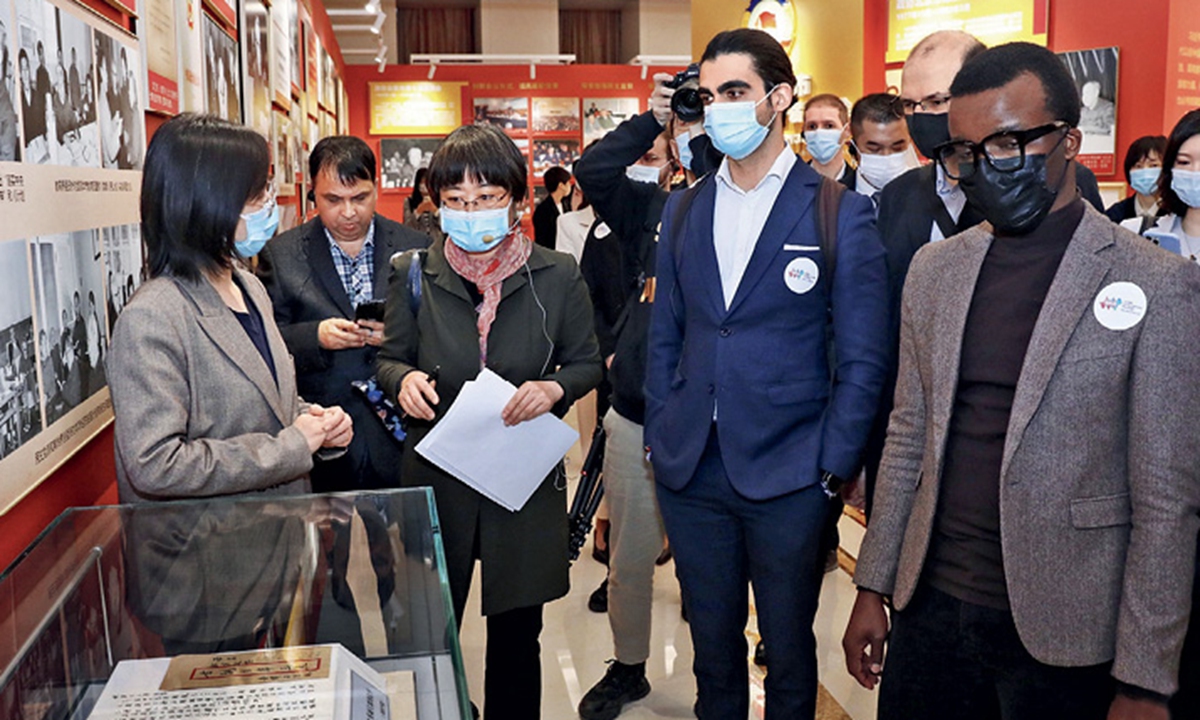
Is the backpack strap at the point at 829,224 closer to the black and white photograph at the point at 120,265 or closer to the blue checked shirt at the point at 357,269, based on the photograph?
the black and white photograph at the point at 120,265

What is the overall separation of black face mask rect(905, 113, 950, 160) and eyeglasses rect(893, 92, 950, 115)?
35mm

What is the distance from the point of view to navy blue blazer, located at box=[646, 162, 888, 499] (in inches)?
82.9

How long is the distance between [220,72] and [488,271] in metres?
2.13

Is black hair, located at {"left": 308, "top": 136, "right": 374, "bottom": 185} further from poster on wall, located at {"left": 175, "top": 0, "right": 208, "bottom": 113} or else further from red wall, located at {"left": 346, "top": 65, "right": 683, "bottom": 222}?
red wall, located at {"left": 346, "top": 65, "right": 683, "bottom": 222}

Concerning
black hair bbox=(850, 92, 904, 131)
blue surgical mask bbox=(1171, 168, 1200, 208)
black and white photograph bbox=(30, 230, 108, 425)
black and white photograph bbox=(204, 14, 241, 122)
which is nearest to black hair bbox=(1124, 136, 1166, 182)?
blue surgical mask bbox=(1171, 168, 1200, 208)

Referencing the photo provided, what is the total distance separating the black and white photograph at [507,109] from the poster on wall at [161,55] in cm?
1244

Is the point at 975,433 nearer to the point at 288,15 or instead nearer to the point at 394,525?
the point at 394,525

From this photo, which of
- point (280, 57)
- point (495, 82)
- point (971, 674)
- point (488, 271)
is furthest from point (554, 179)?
point (971, 674)

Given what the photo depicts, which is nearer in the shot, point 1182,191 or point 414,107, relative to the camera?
point 1182,191

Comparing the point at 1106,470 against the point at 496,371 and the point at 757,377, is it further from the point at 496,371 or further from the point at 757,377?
the point at 496,371

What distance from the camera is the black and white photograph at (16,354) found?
167 centimetres

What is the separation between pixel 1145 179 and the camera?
16.0ft

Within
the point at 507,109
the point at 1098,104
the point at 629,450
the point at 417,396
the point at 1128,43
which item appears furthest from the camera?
the point at 507,109

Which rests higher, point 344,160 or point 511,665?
point 344,160
